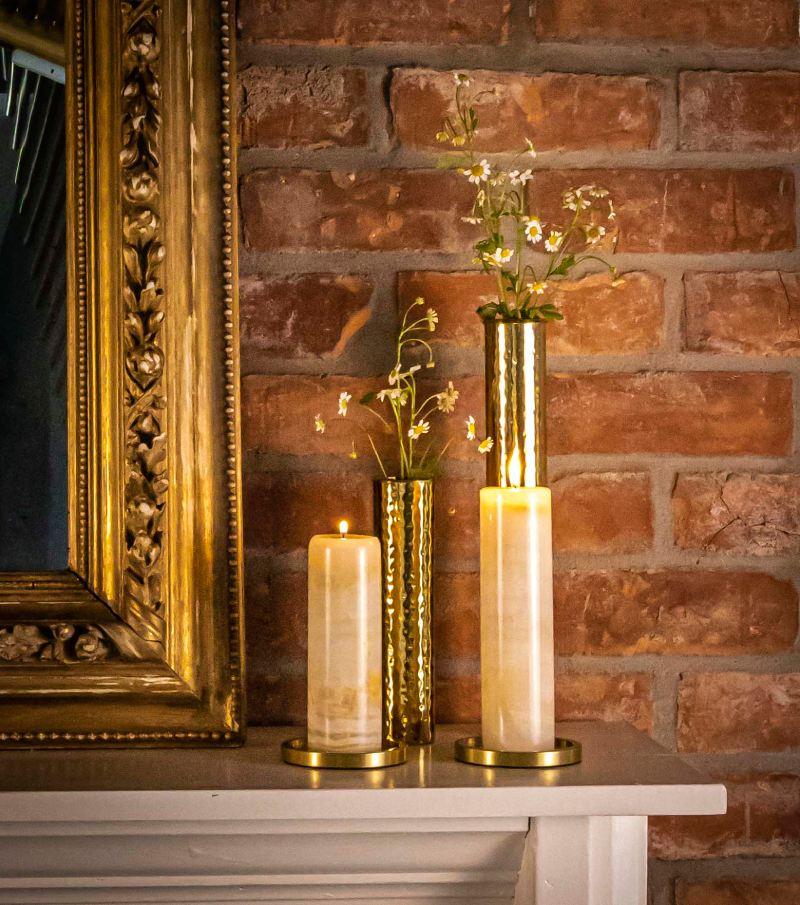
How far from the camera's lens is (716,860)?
1.04 m

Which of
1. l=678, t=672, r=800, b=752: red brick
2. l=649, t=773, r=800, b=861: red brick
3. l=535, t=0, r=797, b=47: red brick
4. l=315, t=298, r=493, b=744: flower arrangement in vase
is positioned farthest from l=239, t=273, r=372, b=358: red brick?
l=649, t=773, r=800, b=861: red brick

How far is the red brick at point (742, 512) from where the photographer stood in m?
1.04

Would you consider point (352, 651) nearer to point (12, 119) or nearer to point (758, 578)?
point (758, 578)

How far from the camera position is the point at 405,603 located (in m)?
0.92

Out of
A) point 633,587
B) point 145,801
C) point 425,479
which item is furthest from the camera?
point 633,587

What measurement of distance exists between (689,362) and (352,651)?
446mm

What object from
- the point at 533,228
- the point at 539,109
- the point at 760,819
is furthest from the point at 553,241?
the point at 760,819

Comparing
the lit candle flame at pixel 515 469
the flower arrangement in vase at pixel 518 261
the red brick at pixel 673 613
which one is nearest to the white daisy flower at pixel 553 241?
the flower arrangement in vase at pixel 518 261

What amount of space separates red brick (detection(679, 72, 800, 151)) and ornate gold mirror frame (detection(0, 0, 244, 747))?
0.45 m

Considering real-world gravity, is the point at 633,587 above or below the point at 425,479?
below

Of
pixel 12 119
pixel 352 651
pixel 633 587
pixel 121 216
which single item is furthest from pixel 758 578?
pixel 12 119

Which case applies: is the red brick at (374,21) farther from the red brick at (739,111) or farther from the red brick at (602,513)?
the red brick at (602,513)

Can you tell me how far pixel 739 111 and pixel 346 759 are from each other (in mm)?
713

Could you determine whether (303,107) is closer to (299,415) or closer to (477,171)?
(477,171)
